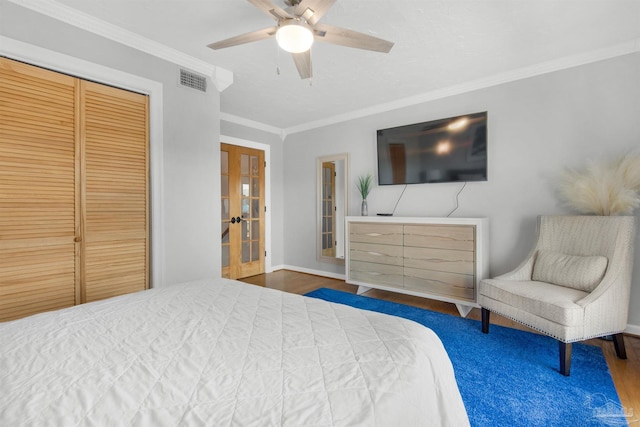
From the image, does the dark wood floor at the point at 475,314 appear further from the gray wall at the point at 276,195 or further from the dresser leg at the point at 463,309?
the gray wall at the point at 276,195

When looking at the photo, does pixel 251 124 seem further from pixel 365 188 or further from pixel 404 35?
pixel 404 35

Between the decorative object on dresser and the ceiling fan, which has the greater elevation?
the ceiling fan

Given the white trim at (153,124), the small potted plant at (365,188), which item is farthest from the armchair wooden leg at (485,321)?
the white trim at (153,124)

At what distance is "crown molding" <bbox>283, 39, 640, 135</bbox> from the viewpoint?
8.30ft

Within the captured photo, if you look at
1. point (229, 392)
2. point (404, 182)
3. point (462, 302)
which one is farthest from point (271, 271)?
point (229, 392)

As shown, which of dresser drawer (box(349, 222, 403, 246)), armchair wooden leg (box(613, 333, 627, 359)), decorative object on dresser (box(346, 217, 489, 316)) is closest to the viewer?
armchair wooden leg (box(613, 333, 627, 359))

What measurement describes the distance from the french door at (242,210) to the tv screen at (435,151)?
6.64ft

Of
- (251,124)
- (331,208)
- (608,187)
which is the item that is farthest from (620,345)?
(251,124)

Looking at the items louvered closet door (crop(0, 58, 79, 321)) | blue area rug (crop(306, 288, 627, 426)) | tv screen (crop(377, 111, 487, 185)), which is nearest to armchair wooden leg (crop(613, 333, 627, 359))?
blue area rug (crop(306, 288, 627, 426))

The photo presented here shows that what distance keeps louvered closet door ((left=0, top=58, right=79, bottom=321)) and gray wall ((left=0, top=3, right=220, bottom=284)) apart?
0.37 m

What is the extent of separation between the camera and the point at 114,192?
2359 millimetres

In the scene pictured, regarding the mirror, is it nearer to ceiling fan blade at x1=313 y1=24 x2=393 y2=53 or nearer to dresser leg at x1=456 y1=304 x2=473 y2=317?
dresser leg at x1=456 y1=304 x2=473 y2=317

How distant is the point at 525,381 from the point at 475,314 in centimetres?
125

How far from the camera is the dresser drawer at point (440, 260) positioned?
2.92 meters
